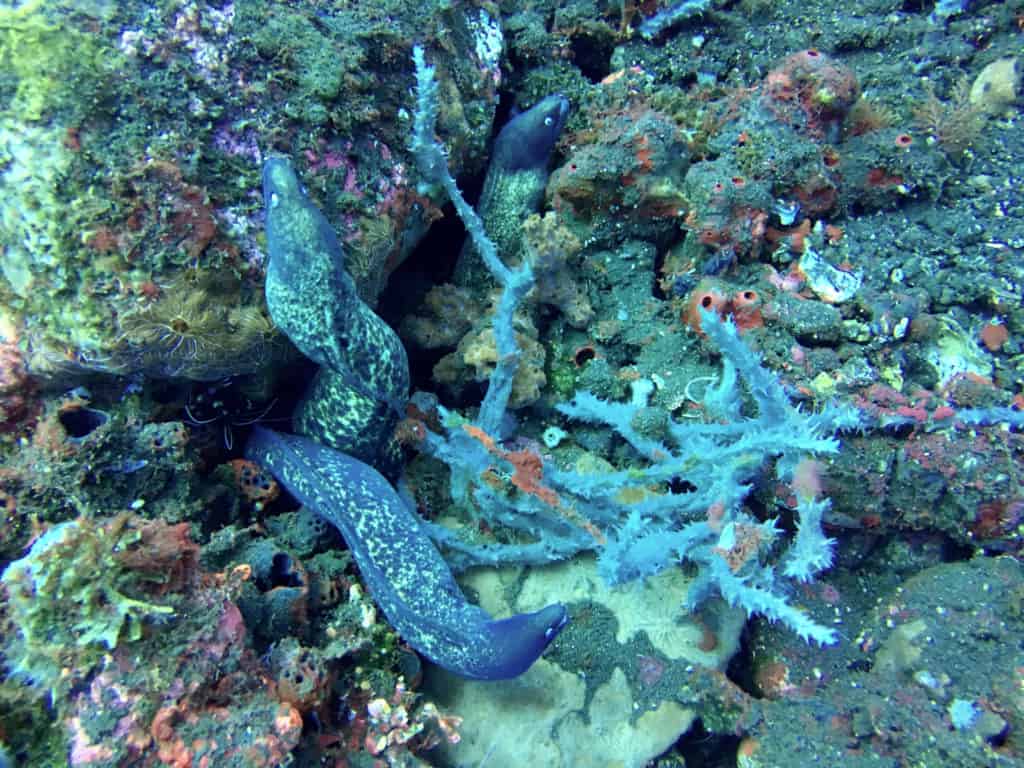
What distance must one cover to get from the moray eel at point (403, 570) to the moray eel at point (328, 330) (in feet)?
0.70

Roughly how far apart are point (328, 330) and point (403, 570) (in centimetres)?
140

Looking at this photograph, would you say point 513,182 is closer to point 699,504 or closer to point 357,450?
point 357,450

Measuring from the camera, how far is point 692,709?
10.2 feet

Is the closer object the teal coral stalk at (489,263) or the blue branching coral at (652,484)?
the blue branching coral at (652,484)

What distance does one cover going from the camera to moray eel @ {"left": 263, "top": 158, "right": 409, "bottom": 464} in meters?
2.63

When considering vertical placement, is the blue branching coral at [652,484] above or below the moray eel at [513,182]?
below

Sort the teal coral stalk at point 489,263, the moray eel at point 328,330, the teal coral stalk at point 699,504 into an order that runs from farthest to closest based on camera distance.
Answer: the teal coral stalk at point 489,263 < the teal coral stalk at point 699,504 < the moray eel at point 328,330

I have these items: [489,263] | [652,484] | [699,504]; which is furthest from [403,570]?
[489,263]

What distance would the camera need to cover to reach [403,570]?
309 cm

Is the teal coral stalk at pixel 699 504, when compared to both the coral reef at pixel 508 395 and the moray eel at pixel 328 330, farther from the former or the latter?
the moray eel at pixel 328 330

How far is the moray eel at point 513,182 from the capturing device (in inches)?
152

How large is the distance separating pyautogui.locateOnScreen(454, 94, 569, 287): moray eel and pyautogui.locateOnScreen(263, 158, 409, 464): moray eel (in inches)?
44.6

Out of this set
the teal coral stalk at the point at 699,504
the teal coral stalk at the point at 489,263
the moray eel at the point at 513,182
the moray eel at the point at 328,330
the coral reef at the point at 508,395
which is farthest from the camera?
the moray eel at the point at 513,182

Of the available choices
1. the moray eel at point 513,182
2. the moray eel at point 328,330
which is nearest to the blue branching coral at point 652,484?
the moray eel at point 328,330
